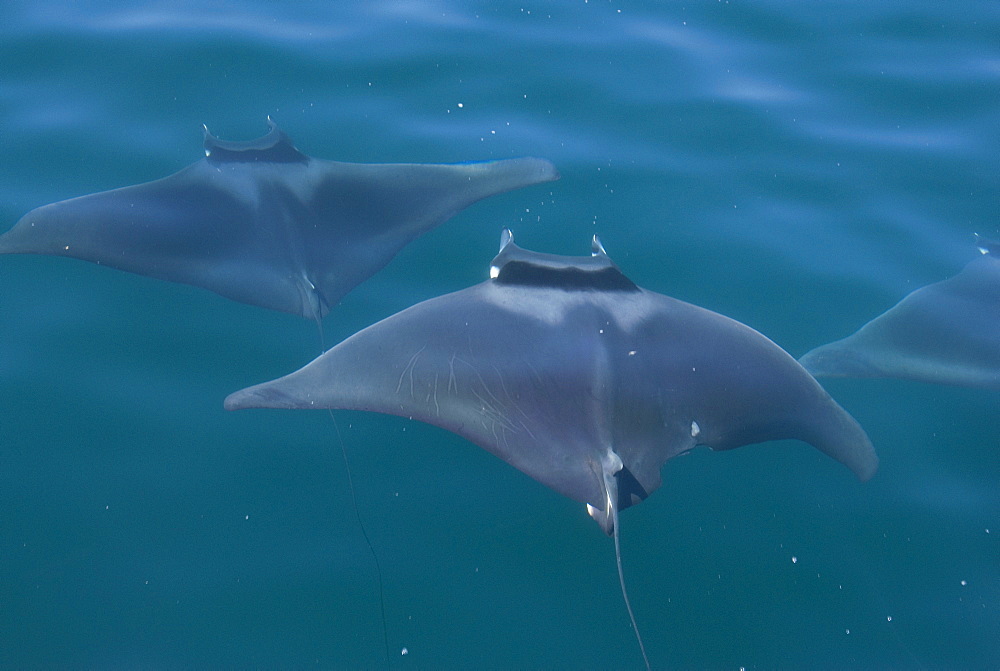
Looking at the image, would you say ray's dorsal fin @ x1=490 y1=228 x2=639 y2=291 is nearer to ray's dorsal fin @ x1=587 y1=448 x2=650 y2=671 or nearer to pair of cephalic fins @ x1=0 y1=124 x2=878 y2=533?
pair of cephalic fins @ x1=0 y1=124 x2=878 y2=533

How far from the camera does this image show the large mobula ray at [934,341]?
3.96 m

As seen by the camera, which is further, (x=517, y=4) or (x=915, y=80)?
(x=517, y=4)

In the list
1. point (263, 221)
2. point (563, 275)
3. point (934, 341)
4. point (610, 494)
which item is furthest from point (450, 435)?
point (934, 341)

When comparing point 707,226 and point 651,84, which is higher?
point 651,84

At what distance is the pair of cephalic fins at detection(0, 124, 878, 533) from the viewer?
2.81 m

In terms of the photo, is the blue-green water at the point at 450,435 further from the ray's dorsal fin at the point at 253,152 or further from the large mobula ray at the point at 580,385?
the ray's dorsal fin at the point at 253,152

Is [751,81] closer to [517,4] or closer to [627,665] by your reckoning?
Result: [517,4]

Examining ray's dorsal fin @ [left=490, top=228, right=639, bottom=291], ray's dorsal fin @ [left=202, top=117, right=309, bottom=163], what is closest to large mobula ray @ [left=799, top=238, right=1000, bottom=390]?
ray's dorsal fin @ [left=490, top=228, right=639, bottom=291]

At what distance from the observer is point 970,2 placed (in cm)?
766

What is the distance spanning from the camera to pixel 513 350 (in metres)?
3.00

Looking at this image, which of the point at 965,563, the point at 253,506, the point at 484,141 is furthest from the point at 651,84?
the point at 253,506

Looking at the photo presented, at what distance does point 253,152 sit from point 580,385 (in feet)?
9.13

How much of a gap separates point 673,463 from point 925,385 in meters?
1.63

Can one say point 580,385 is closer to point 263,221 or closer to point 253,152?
point 263,221
